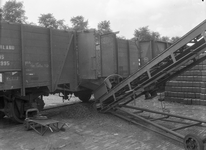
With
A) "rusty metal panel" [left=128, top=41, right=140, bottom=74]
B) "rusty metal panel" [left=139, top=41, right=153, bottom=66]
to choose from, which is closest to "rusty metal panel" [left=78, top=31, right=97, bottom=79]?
"rusty metal panel" [left=128, top=41, right=140, bottom=74]

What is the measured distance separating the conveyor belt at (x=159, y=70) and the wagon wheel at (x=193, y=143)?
63.9 inches

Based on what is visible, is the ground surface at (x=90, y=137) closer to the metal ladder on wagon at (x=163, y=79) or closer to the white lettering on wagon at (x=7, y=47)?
the metal ladder on wagon at (x=163, y=79)

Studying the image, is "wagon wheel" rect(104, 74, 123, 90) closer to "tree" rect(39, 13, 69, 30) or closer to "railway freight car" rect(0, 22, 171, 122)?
"railway freight car" rect(0, 22, 171, 122)

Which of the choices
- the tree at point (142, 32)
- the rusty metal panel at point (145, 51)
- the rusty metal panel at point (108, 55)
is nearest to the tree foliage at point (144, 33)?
the tree at point (142, 32)

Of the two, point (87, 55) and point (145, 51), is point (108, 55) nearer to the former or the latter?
point (87, 55)

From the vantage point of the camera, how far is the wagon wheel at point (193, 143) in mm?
4000

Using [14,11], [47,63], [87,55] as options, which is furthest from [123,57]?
[14,11]

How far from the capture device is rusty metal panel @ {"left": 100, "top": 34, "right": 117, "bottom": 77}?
23.8ft

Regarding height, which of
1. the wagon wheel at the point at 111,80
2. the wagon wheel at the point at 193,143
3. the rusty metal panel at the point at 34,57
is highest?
the rusty metal panel at the point at 34,57

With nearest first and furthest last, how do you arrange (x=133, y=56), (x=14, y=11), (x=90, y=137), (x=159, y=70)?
1. (x=90, y=137)
2. (x=159, y=70)
3. (x=133, y=56)
4. (x=14, y=11)

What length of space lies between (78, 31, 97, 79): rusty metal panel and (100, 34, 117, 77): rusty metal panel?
0.55m

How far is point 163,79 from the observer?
5.81 meters

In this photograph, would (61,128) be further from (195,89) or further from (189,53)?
(195,89)

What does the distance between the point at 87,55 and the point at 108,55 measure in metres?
0.82
